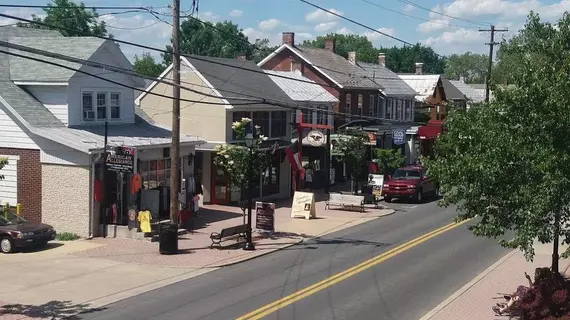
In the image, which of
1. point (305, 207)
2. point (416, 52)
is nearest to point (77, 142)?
point (305, 207)

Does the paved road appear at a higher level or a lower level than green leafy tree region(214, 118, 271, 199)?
lower

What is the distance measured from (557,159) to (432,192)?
94.6 feet

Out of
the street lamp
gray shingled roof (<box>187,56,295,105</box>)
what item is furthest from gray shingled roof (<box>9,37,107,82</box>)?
the street lamp

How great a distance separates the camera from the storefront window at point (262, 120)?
36312 millimetres

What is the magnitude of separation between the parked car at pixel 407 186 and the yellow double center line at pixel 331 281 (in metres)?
11.0

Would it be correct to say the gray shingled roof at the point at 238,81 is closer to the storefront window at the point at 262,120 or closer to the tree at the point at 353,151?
the storefront window at the point at 262,120

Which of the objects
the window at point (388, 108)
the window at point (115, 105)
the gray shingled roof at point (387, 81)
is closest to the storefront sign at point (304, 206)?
the window at point (115, 105)

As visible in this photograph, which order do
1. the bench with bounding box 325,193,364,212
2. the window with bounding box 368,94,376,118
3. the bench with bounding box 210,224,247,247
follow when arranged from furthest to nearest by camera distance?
the window with bounding box 368,94,376,118 < the bench with bounding box 325,193,364,212 < the bench with bounding box 210,224,247,247

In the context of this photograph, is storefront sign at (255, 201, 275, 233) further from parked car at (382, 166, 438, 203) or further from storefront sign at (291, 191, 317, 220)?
parked car at (382, 166, 438, 203)

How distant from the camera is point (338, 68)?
51906 mm

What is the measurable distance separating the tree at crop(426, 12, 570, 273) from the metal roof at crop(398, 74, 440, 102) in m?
50.9

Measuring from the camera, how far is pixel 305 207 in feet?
103

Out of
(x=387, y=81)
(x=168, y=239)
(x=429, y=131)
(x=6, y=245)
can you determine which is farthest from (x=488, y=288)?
(x=387, y=81)

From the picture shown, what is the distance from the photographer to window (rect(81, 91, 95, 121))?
27609mm
